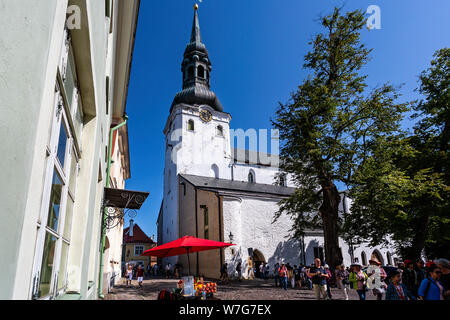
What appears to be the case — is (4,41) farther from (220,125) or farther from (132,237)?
(132,237)

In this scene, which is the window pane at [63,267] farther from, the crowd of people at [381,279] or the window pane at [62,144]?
the crowd of people at [381,279]

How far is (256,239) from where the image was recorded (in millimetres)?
25812

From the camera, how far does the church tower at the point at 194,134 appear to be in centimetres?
3356

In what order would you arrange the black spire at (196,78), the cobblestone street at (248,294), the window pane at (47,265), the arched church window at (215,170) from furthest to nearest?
the black spire at (196,78), the arched church window at (215,170), the cobblestone street at (248,294), the window pane at (47,265)

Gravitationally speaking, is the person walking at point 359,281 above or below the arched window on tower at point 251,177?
below

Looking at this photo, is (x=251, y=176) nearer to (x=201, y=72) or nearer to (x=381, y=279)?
(x=201, y=72)

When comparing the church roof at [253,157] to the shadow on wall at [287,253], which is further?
the church roof at [253,157]

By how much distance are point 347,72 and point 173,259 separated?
2334 cm

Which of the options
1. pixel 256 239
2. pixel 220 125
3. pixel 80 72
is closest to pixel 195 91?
pixel 220 125

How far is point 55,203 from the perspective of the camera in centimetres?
232

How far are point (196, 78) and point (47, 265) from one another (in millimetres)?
36037

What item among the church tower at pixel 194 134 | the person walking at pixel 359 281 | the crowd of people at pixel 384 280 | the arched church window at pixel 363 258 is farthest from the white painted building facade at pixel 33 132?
the arched church window at pixel 363 258

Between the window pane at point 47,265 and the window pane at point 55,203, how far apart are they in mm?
96

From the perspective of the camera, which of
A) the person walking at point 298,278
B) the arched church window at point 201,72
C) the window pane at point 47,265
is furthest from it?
the arched church window at point 201,72
